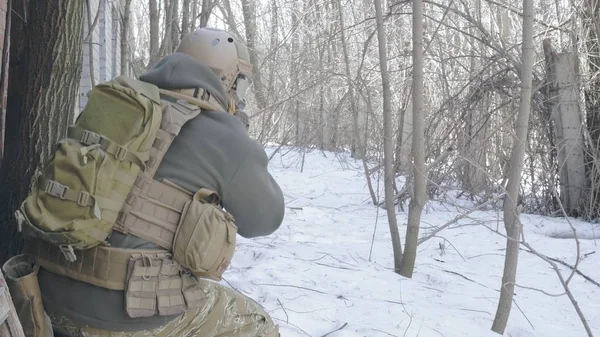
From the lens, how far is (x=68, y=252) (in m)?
1.96

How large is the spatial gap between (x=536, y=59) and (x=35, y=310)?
7.64 meters

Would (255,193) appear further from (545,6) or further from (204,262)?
(545,6)

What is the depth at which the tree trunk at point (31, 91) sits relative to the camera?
320cm

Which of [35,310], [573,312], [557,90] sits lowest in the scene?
[573,312]

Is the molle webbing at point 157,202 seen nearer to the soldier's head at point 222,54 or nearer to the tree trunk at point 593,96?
the soldier's head at point 222,54

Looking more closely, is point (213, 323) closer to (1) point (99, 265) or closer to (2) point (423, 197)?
(1) point (99, 265)

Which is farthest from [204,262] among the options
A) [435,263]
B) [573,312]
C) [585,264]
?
[585,264]

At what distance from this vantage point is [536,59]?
8.42 meters

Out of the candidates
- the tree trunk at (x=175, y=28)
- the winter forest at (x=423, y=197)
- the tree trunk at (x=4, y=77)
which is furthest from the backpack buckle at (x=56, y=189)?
the tree trunk at (x=175, y=28)

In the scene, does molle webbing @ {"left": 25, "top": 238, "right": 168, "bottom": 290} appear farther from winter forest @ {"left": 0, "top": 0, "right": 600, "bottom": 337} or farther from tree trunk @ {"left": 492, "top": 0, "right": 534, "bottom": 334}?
tree trunk @ {"left": 492, "top": 0, "right": 534, "bottom": 334}

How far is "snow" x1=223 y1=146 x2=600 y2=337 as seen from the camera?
12.1ft

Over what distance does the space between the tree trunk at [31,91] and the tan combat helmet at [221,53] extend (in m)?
1.01

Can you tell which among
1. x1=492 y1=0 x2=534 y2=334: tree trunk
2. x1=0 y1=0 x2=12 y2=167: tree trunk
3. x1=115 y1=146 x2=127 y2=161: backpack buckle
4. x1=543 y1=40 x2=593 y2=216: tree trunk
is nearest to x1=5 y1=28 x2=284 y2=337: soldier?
x1=115 y1=146 x2=127 y2=161: backpack buckle

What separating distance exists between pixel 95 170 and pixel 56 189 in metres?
0.12
